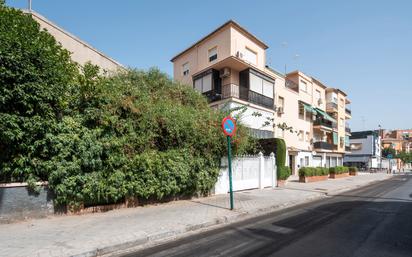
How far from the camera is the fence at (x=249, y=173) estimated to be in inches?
442

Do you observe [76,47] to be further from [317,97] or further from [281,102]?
[317,97]

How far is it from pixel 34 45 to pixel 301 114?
27.9 metres

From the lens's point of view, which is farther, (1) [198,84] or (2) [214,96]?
(1) [198,84]

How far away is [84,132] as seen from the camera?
7.03 metres

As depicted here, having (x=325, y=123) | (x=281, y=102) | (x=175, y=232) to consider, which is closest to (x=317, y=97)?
(x=325, y=123)

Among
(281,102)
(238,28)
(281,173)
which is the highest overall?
(238,28)

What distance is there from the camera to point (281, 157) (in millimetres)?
15188

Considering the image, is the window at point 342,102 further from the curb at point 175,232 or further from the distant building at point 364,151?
the curb at point 175,232

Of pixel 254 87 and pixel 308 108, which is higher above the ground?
pixel 254 87

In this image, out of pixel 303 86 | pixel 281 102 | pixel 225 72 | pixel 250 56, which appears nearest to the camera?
pixel 225 72

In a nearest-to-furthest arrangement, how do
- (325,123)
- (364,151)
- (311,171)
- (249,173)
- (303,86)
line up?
(249,173), (311,171), (303,86), (325,123), (364,151)

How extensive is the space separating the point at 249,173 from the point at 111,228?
8393mm

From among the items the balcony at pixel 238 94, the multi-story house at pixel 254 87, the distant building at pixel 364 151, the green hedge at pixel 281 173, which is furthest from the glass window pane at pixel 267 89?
the distant building at pixel 364 151

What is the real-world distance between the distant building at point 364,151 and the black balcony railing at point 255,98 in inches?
1551
